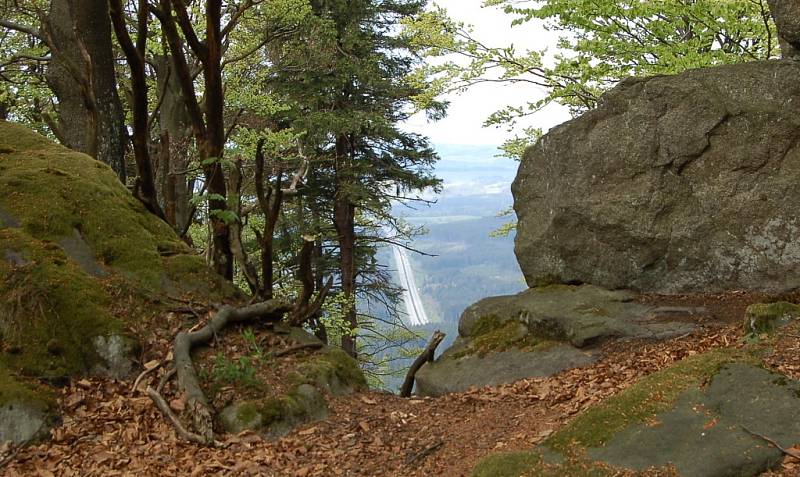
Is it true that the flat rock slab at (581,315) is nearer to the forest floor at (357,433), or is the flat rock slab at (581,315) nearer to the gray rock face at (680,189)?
the gray rock face at (680,189)

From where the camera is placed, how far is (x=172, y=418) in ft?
17.4

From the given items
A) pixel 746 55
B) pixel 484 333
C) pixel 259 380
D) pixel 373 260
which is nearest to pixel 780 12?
pixel 746 55

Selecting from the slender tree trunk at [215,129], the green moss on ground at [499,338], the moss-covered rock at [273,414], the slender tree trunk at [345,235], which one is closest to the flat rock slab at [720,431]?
the moss-covered rock at [273,414]

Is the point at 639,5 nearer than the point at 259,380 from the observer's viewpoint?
No

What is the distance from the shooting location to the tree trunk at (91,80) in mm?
9070

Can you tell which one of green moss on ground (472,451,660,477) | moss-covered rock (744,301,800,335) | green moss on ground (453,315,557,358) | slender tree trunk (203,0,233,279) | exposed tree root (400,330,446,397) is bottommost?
exposed tree root (400,330,446,397)

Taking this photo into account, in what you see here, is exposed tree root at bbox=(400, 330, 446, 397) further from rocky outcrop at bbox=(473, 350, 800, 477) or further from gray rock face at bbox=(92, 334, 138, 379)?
rocky outcrop at bbox=(473, 350, 800, 477)

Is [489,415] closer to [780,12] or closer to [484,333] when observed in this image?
[484,333]

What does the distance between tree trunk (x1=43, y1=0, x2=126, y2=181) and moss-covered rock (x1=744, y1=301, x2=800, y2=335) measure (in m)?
8.71

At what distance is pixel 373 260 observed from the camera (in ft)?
77.3

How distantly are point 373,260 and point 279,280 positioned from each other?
5.01 metres

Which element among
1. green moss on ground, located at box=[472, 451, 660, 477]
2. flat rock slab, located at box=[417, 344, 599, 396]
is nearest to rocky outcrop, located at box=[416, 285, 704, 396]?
flat rock slab, located at box=[417, 344, 599, 396]

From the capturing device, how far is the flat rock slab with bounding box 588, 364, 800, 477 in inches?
139

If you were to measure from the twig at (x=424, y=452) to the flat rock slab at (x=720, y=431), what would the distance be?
1.76 metres
